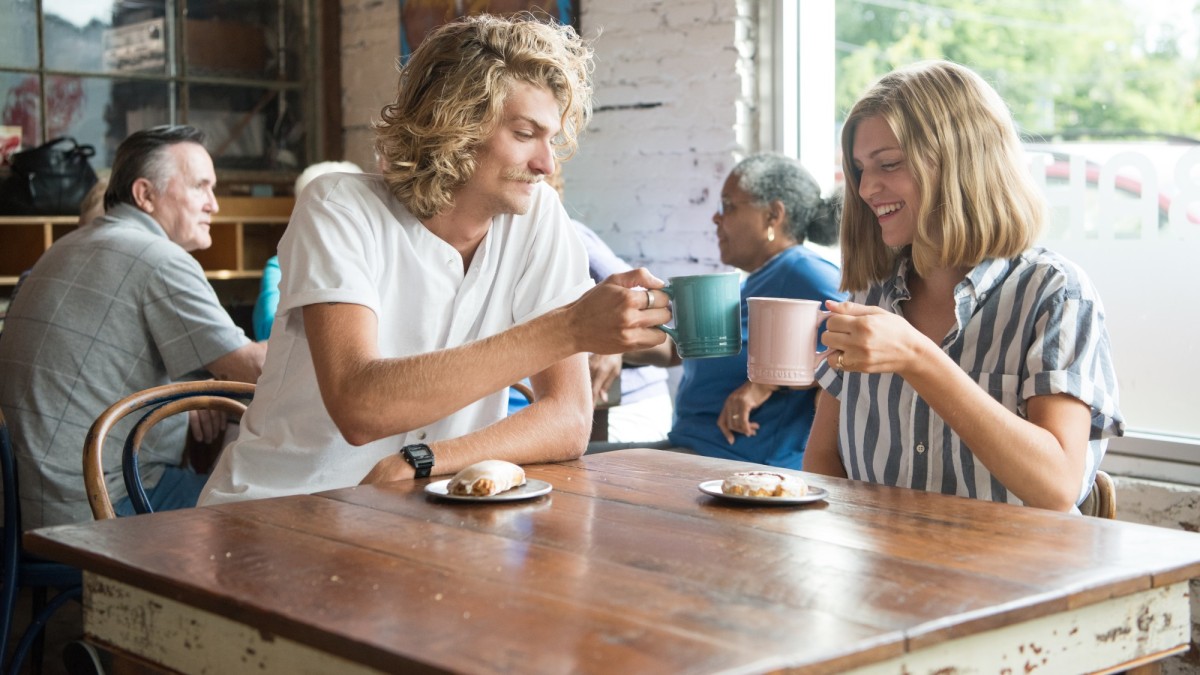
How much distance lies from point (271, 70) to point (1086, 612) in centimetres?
453

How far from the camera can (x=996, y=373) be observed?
1820mm

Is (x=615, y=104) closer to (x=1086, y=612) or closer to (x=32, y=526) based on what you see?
(x=32, y=526)

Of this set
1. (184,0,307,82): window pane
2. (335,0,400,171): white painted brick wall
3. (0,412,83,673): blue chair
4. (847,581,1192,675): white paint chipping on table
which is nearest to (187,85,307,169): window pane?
(184,0,307,82): window pane

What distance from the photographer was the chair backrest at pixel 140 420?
5.88 feet

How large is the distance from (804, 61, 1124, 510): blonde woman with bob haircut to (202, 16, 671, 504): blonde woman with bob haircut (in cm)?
41

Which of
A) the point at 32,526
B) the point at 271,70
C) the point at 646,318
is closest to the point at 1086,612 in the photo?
the point at 646,318

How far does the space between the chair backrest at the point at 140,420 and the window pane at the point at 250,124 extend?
3021 mm

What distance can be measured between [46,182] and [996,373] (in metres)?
3.54

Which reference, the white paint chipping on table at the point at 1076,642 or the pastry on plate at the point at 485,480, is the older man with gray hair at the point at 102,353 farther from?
the white paint chipping on table at the point at 1076,642

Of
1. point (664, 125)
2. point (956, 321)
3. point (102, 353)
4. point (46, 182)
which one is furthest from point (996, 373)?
point (46, 182)

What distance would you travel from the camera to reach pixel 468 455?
1787mm

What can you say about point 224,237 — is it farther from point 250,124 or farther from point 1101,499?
point 1101,499

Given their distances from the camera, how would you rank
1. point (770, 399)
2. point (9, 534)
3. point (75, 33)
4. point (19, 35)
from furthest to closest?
1. point (75, 33)
2. point (19, 35)
3. point (770, 399)
4. point (9, 534)

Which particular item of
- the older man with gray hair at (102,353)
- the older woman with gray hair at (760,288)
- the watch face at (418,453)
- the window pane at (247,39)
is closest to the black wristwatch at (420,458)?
the watch face at (418,453)
